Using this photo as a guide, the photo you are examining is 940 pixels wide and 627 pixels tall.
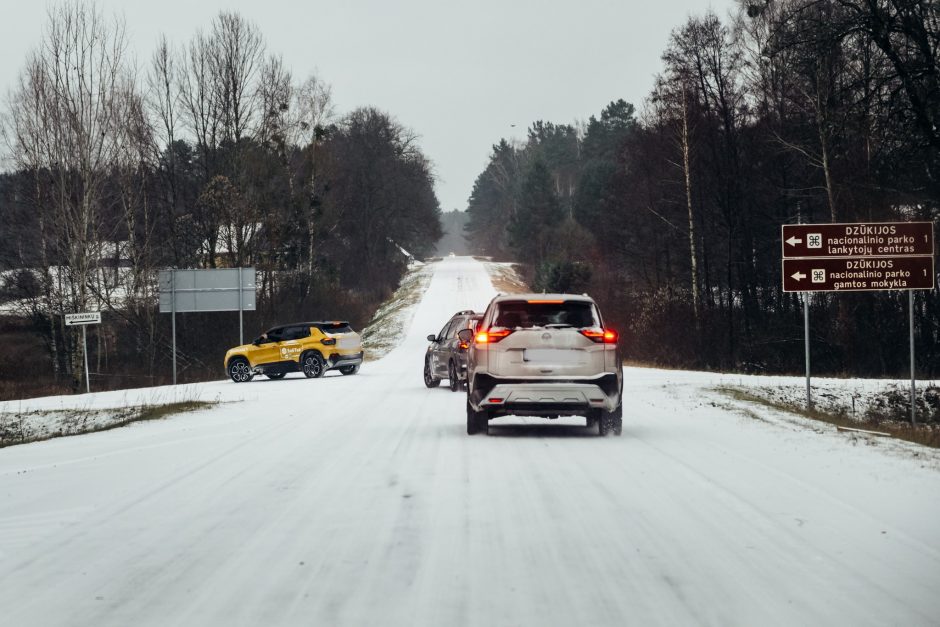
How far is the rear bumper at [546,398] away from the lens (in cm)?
1213

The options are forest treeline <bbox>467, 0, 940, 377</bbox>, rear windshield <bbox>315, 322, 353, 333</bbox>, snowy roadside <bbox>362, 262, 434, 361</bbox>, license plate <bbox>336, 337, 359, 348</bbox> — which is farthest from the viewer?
snowy roadside <bbox>362, 262, 434, 361</bbox>

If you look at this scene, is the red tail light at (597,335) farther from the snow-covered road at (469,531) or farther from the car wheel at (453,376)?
the car wheel at (453,376)

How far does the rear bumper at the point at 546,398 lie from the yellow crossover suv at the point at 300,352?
17990 millimetres

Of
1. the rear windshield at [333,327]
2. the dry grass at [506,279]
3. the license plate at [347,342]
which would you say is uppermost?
the dry grass at [506,279]

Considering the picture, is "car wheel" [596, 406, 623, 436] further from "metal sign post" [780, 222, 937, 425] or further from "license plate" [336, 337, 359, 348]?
"license plate" [336, 337, 359, 348]

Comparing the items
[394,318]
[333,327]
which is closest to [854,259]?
[333,327]

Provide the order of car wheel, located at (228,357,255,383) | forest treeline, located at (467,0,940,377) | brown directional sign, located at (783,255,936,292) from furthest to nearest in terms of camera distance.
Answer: car wheel, located at (228,357,255,383) < forest treeline, located at (467,0,940,377) < brown directional sign, located at (783,255,936,292)

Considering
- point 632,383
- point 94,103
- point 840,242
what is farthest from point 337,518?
point 94,103

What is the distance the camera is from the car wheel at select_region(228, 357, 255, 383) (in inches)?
1221

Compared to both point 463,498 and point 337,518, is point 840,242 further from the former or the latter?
point 337,518

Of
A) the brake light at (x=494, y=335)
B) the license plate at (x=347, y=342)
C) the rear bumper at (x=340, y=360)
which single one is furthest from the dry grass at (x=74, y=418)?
the license plate at (x=347, y=342)

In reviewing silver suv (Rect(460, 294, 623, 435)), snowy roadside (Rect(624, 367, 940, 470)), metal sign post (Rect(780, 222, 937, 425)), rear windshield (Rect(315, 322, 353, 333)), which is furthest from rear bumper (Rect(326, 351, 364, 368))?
silver suv (Rect(460, 294, 623, 435))

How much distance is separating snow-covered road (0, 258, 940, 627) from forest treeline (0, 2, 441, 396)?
27.2m

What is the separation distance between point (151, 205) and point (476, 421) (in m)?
36.1
